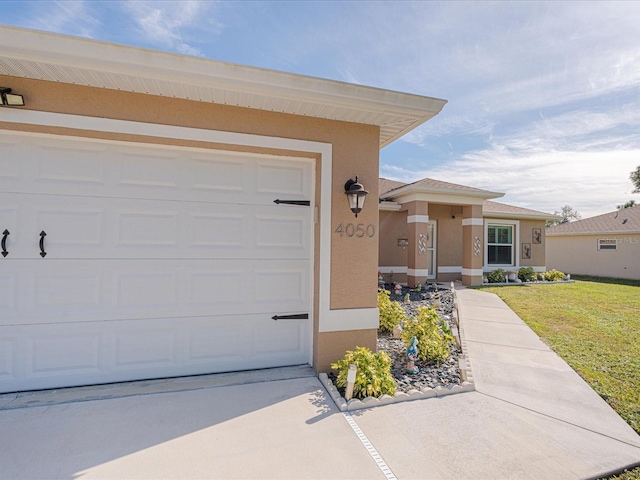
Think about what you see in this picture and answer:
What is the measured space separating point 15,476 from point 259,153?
136 inches

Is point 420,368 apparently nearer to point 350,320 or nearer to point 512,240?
point 350,320

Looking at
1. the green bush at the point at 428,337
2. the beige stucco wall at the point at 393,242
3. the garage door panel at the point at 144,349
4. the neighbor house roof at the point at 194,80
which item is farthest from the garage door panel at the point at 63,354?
the beige stucco wall at the point at 393,242

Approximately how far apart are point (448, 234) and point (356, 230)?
1001 centimetres

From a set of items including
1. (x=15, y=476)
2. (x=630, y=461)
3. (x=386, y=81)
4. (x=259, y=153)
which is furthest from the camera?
(x=386, y=81)

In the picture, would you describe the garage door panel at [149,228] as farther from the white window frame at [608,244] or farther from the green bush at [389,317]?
the white window frame at [608,244]

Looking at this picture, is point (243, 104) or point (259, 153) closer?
point (243, 104)

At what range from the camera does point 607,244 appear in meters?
17.4

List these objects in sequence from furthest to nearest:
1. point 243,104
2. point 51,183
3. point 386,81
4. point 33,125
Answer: point 386,81 < point 243,104 < point 51,183 < point 33,125

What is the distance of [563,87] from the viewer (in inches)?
269

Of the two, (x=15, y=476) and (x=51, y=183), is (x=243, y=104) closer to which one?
(x=51, y=183)

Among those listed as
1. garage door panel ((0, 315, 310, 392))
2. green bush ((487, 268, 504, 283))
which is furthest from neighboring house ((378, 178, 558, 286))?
garage door panel ((0, 315, 310, 392))

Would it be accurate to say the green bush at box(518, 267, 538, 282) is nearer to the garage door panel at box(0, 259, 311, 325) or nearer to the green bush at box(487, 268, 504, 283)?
the green bush at box(487, 268, 504, 283)

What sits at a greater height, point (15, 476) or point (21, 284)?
point (21, 284)

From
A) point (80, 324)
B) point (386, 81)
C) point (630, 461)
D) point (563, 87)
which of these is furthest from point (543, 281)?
point (80, 324)
